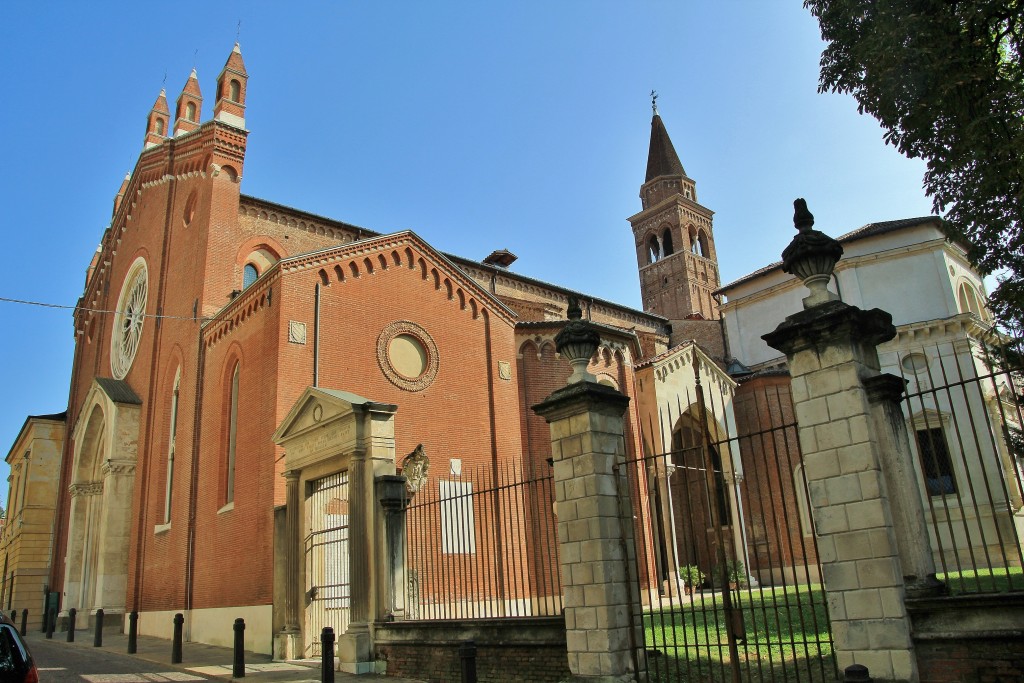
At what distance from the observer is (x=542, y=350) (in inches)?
891

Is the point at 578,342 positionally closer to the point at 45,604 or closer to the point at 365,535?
the point at 365,535

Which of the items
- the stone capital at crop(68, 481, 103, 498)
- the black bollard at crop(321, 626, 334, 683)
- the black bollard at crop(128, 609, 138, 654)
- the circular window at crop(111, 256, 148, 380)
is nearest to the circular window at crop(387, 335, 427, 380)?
the black bollard at crop(128, 609, 138, 654)

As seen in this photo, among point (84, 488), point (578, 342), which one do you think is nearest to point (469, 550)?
point (578, 342)

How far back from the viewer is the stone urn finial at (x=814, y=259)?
638 cm

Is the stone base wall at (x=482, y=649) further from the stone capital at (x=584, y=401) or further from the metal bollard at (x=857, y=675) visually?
the metal bollard at (x=857, y=675)

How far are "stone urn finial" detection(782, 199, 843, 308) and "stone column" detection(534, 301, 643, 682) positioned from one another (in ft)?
7.52

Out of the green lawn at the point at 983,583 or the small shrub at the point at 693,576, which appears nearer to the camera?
the green lawn at the point at 983,583

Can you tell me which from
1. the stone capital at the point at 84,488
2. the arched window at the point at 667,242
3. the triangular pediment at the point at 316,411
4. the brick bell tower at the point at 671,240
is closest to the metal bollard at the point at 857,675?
the triangular pediment at the point at 316,411

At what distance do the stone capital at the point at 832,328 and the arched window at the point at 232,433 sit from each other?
1426 cm

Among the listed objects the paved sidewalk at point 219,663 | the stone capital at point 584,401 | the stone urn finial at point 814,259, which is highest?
the stone urn finial at point 814,259

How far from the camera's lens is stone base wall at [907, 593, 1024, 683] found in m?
4.98

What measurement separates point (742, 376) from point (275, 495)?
20612 millimetres

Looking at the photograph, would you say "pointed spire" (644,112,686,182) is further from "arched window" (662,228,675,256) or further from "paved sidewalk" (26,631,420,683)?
"paved sidewalk" (26,631,420,683)

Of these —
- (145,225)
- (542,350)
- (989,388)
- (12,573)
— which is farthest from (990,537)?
(12,573)
